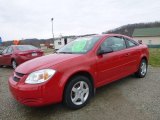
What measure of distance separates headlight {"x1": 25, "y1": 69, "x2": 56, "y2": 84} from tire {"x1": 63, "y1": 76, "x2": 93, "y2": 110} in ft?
1.46

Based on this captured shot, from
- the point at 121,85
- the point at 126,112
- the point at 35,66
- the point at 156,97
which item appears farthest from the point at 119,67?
the point at 35,66

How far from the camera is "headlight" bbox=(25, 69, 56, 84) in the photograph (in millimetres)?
3416

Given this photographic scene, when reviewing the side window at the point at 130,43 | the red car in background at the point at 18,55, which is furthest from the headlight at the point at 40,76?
the red car in background at the point at 18,55

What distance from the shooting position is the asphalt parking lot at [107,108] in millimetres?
3525

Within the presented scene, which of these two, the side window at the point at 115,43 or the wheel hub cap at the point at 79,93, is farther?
the side window at the point at 115,43

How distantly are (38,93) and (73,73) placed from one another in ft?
2.56

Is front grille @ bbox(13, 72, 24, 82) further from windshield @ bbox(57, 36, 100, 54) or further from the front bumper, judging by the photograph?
windshield @ bbox(57, 36, 100, 54)

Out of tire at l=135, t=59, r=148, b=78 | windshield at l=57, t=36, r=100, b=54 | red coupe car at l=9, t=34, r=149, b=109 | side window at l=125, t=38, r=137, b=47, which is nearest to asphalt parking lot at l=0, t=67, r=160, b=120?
red coupe car at l=9, t=34, r=149, b=109

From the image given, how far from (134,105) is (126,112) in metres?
0.41

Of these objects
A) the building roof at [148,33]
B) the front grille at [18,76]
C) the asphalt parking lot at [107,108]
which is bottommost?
the asphalt parking lot at [107,108]

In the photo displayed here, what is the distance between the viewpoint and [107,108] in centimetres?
385

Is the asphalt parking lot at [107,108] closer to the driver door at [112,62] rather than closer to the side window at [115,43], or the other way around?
the driver door at [112,62]

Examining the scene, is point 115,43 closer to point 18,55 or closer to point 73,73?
point 73,73

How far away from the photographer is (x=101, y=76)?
440 centimetres
